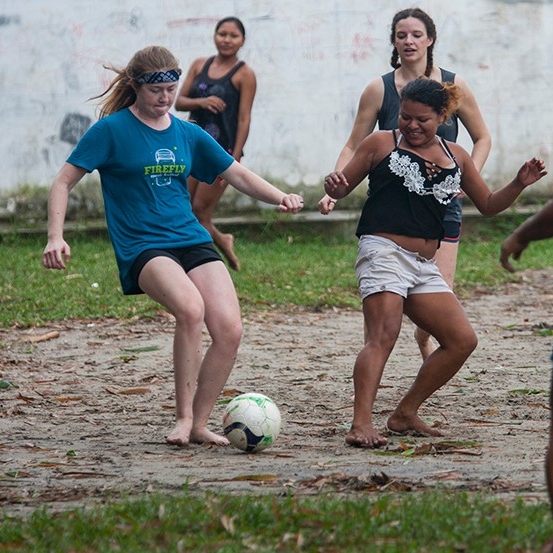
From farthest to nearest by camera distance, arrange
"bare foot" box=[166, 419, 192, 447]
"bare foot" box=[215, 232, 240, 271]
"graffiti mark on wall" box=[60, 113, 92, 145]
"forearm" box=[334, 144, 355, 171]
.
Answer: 1. "graffiti mark on wall" box=[60, 113, 92, 145]
2. "bare foot" box=[215, 232, 240, 271]
3. "forearm" box=[334, 144, 355, 171]
4. "bare foot" box=[166, 419, 192, 447]

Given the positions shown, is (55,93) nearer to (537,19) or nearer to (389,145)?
(537,19)

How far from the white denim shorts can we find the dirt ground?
75 cm

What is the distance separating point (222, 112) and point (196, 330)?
608cm

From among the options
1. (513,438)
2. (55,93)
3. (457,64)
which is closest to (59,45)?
(55,93)

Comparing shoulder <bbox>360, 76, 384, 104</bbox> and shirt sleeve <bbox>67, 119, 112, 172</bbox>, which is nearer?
shirt sleeve <bbox>67, 119, 112, 172</bbox>

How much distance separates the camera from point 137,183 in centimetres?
Result: 622

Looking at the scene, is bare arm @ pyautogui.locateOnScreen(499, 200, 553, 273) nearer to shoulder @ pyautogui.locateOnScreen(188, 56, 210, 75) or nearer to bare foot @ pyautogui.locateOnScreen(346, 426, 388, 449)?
bare foot @ pyautogui.locateOnScreen(346, 426, 388, 449)

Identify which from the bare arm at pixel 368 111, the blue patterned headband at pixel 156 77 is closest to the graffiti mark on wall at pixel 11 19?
the bare arm at pixel 368 111

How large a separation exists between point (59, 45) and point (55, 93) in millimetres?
564

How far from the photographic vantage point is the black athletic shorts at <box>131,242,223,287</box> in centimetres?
614

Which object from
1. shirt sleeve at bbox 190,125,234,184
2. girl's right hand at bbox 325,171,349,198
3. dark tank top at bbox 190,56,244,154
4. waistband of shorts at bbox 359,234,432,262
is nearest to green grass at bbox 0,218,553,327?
dark tank top at bbox 190,56,244,154

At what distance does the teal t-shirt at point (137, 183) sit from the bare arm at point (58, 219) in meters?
0.08

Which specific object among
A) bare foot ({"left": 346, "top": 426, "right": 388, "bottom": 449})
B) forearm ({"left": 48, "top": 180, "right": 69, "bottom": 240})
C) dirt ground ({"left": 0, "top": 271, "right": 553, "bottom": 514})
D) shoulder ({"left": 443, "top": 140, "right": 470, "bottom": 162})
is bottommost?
dirt ground ({"left": 0, "top": 271, "right": 553, "bottom": 514})

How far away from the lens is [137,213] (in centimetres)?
621
